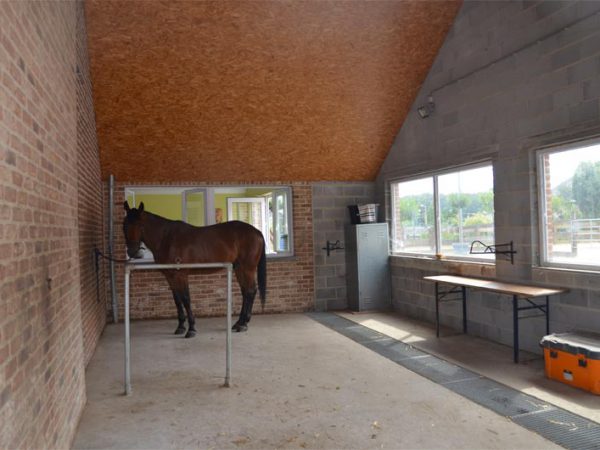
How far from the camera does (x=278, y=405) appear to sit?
12.3 feet

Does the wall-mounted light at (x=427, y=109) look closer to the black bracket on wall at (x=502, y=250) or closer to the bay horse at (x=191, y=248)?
the black bracket on wall at (x=502, y=250)

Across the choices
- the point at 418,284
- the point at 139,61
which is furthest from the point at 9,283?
the point at 418,284

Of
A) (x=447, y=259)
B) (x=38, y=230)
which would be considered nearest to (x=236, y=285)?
(x=447, y=259)

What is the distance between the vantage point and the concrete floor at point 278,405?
3121mm

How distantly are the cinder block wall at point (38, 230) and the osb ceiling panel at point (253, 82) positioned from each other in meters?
1.55

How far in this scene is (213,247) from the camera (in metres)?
6.59

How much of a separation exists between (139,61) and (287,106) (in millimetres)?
1961

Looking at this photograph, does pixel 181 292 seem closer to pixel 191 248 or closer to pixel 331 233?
pixel 191 248

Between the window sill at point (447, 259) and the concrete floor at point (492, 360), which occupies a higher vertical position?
the window sill at point (447, 259)

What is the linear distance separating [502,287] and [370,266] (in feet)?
9.77

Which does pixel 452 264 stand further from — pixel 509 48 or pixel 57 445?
pixel 57 445

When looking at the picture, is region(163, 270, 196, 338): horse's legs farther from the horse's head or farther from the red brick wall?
the red brick wall

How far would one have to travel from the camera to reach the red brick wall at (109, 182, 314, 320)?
7.36 metres

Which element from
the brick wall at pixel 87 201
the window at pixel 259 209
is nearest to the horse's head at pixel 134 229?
the brick wall at pixel 87 201
